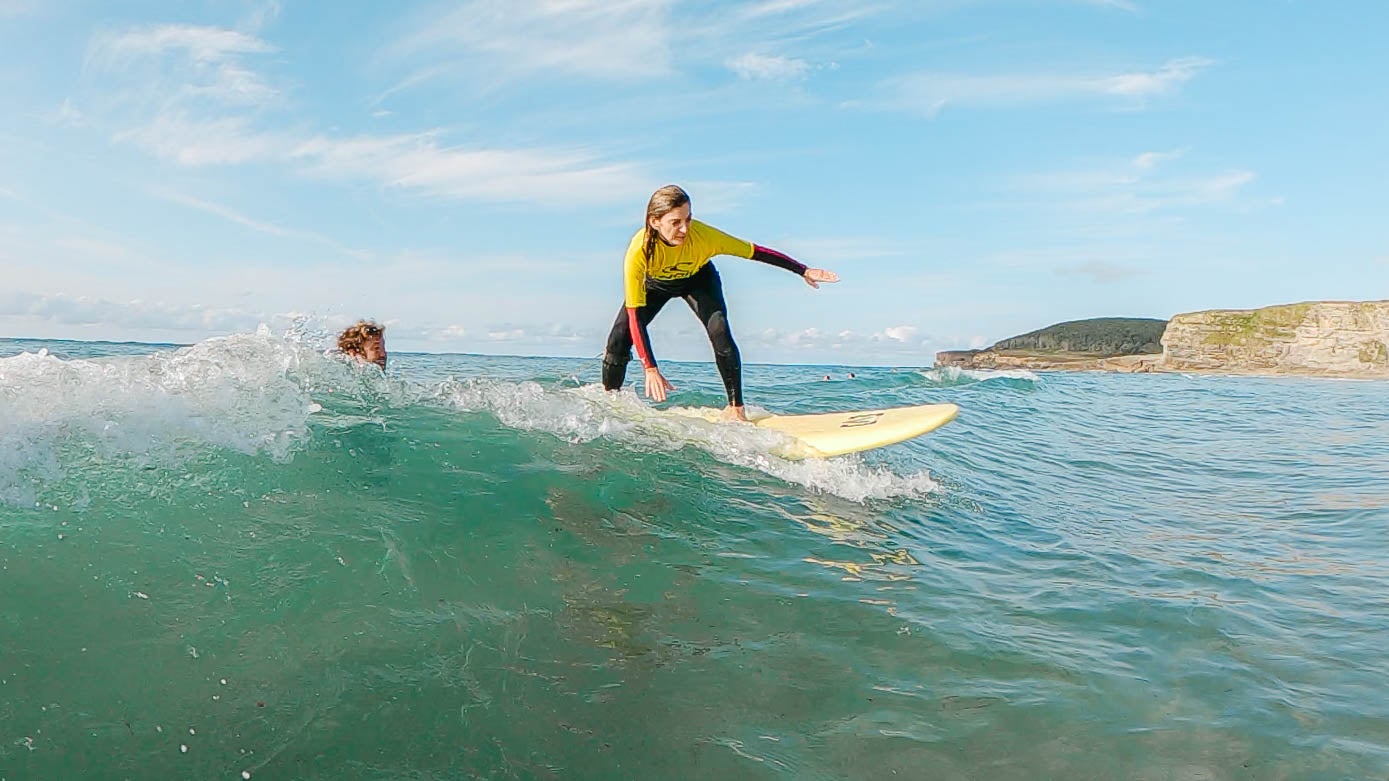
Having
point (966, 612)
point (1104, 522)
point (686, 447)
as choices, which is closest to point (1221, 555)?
point (1104, 522)

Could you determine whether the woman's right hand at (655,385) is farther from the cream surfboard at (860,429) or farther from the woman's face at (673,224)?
the cream surfboard at (860,429)

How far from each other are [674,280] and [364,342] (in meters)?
3.12

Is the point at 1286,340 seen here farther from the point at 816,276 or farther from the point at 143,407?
the point at 143,407

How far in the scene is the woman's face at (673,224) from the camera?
20.5 ft

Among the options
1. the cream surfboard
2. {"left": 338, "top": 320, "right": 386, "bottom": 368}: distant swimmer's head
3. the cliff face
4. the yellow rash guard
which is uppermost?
the cliff face

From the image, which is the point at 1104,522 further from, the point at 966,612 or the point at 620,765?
the point at 620,765

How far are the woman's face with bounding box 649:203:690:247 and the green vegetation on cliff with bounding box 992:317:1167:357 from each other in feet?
284

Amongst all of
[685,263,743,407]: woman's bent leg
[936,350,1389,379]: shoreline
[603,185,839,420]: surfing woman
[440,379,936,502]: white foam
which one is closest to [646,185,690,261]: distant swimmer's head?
[603,185,839,420]: surfing woman

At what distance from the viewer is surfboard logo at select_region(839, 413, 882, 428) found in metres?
7.03

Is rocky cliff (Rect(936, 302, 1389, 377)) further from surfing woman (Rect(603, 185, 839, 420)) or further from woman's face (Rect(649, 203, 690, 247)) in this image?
woman's face (Rect(649, 203, 690, 247))

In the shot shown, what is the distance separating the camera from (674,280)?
6.96m

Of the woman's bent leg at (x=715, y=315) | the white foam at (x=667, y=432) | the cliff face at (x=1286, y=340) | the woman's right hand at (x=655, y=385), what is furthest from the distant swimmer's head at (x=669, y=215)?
the cliff face at (x=1286, y=340)

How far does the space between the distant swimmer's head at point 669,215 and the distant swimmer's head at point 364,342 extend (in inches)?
124

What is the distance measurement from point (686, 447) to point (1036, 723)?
4125 millimetres
